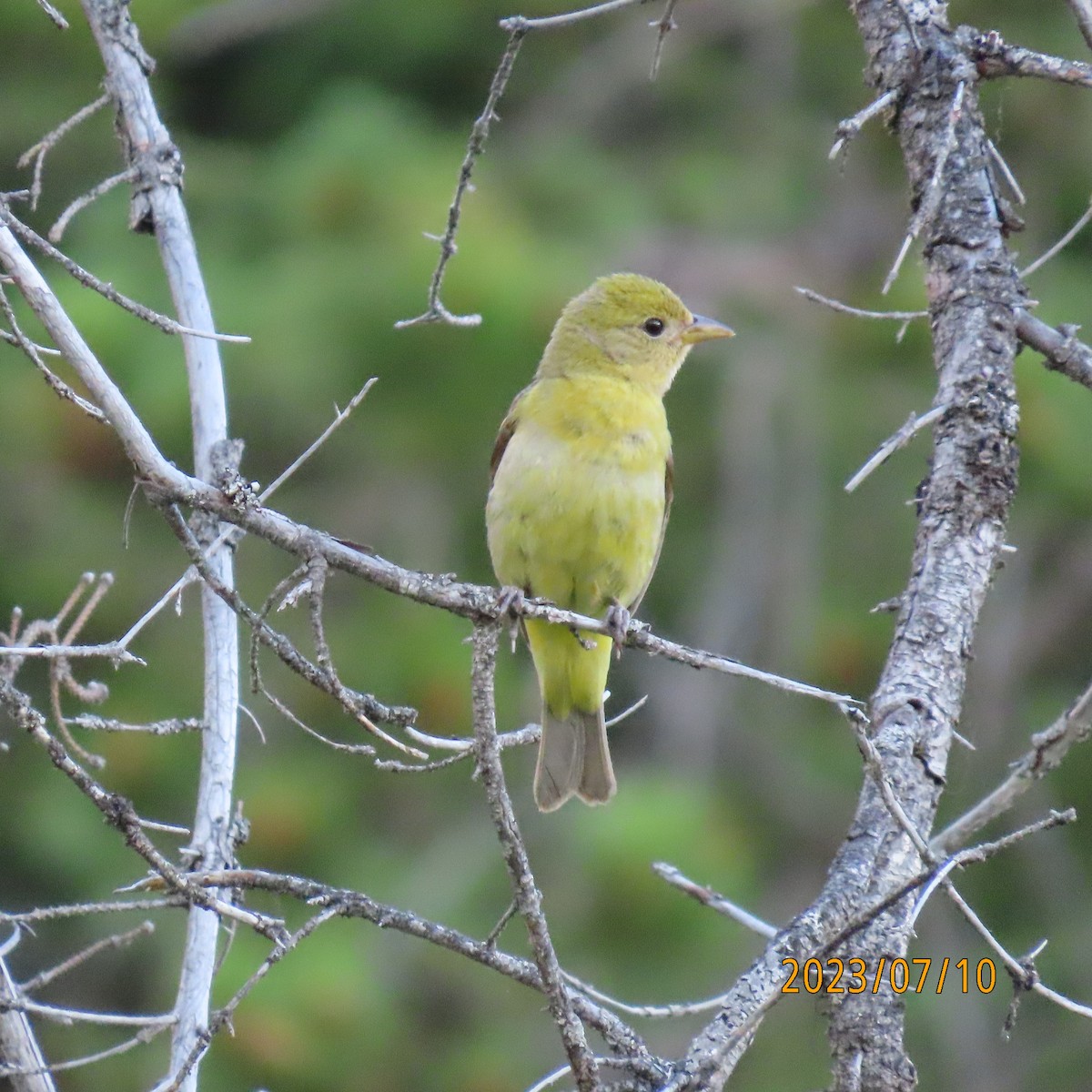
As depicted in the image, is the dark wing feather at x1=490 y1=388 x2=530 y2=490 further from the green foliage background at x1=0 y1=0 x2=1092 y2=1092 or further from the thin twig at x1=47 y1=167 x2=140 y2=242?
the thin twig at x1=47 y1=167 x2=140 y2=242

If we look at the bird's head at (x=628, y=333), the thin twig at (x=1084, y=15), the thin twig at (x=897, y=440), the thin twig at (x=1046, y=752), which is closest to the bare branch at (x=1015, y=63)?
the thin twig at (x=1084, y=15)

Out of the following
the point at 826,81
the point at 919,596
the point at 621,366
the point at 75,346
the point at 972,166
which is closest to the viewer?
the point at 75,346

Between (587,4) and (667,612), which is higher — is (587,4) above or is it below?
above

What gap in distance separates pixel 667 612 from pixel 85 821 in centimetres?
266

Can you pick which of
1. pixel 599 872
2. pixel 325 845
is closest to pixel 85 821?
pixel 325 845

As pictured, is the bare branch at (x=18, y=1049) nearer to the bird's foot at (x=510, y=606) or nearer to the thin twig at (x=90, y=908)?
the thin twig at (x=90, y=908)

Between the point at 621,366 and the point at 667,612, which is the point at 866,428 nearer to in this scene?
the point at 667,612

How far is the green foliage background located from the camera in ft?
19.0

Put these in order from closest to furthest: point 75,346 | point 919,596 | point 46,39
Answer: point 75,346 < point 919,596 < point 46,39

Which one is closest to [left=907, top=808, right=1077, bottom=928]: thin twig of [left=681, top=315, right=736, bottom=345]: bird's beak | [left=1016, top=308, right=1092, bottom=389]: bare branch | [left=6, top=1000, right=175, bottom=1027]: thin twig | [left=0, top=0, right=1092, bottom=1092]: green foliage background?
[left=1016, top=308, right=1092, bottom=389]: bare branch

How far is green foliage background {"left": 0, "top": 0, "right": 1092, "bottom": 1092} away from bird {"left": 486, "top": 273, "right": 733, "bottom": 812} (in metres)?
1.05

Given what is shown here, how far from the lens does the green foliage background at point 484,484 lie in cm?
579

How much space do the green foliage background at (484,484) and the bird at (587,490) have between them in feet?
3.43

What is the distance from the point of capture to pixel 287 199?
627cm
